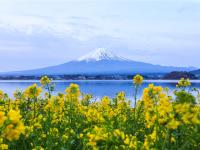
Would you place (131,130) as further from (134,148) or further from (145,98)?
(134,148)

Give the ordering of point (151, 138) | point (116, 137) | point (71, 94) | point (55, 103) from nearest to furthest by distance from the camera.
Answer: point (116, 137), point (151, 138), point (55, 103), point (71, 94)

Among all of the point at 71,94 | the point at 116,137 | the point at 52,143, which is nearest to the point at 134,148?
the point at 116,137

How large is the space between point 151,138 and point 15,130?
1835mm

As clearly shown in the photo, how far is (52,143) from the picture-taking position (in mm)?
6160

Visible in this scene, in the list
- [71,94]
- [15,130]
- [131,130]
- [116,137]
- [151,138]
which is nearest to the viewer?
[15,130]

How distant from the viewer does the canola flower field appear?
3408mm

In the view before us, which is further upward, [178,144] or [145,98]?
[145,98]

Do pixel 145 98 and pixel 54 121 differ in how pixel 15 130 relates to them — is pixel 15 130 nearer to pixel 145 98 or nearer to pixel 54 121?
pixel 145 98

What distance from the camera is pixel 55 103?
9008 mm

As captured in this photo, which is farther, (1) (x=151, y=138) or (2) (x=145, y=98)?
(2) (x=145, y=98)

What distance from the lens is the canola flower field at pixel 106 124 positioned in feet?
11.2

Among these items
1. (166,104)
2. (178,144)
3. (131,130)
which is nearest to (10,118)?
(166,104)

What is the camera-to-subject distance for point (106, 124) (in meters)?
5.64

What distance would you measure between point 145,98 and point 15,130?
120 inches
